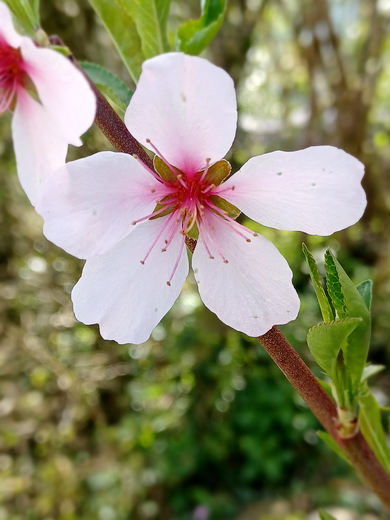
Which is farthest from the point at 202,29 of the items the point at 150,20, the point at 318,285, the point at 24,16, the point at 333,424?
the point at 333,424

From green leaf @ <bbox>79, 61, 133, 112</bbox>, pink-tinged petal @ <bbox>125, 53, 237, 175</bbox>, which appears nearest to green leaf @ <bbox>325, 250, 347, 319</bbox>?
pink-tinged petal @ <bbox>125, 53, 237, 175</bbox>

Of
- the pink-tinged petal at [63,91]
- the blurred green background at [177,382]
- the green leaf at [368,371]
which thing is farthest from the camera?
the blurred green background at [177,382]

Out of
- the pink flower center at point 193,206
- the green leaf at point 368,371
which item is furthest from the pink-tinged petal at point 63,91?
the green leaf at point 368,371

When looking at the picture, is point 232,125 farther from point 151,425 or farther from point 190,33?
point 151,425

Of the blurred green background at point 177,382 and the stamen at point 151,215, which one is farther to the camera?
the blurred green background at point 177,382

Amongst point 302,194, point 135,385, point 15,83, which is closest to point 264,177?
point 302,194

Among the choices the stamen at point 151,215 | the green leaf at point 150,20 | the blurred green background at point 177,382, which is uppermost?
the green leaf at point 150,20

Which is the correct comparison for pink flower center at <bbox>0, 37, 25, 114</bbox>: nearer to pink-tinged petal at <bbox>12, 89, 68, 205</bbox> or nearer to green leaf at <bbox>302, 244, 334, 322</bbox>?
pink-tinged petal at <bbox>12, 89, 68, 205</bbox>

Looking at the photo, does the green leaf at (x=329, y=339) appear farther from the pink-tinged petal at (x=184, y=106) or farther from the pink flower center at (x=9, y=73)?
the pink flower center at (x=9, y=73)
